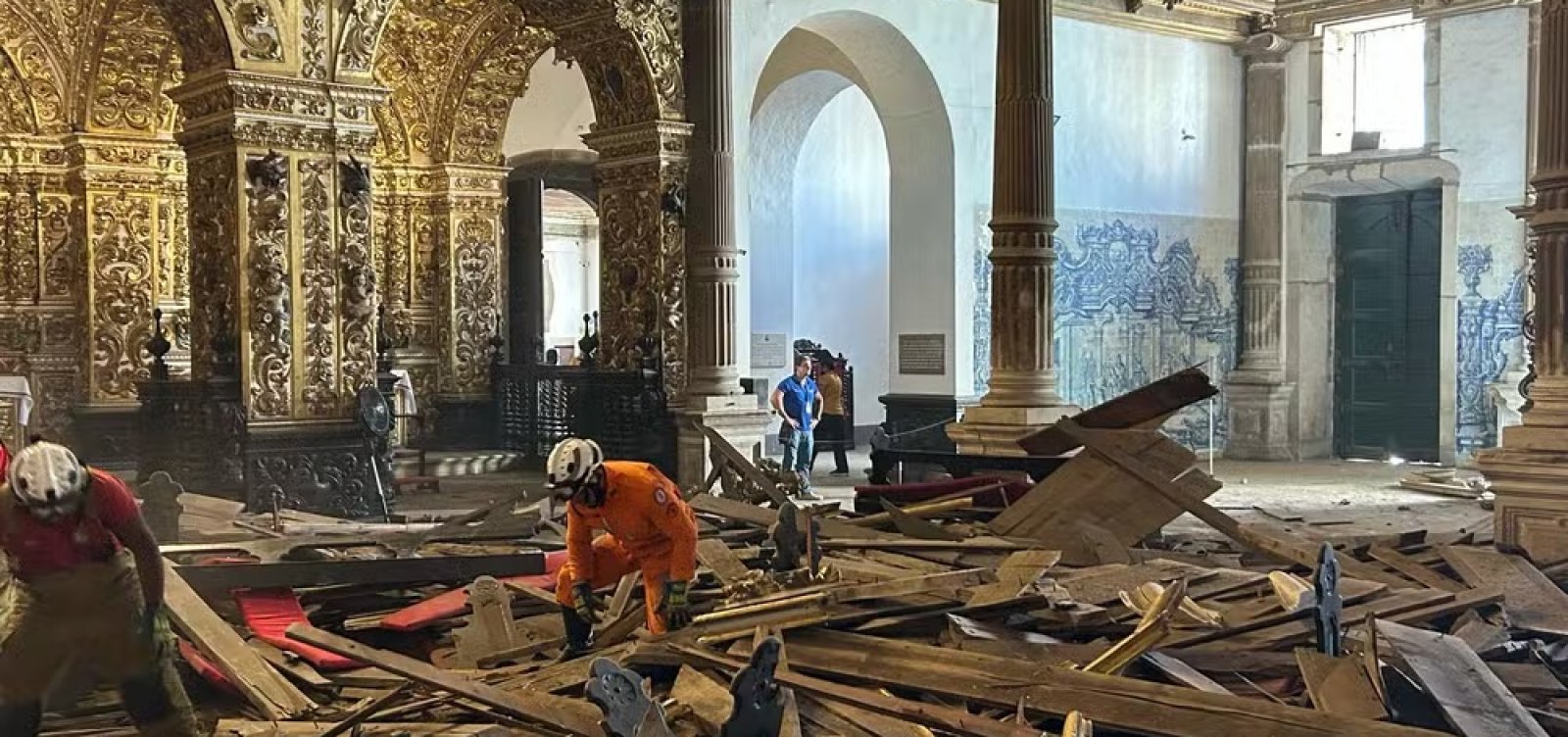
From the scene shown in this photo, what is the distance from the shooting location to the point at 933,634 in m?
6.14

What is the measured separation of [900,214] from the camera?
16734 millimetres

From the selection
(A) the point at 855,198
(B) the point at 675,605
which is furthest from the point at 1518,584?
(A) the point at 855,198

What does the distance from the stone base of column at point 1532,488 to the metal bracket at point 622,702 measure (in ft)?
19.3

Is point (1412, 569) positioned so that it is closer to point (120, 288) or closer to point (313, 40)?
point (313, 40)

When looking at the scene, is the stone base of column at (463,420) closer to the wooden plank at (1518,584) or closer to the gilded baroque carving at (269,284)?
the gilded baroque carving at (269,284)

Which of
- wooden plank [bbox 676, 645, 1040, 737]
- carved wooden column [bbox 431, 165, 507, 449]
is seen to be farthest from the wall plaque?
wooden plank [bbox 676, 645, 1040, 737]

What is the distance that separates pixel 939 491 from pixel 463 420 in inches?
352

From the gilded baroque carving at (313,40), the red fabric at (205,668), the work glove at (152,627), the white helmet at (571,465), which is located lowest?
the red fabric at (205,668)

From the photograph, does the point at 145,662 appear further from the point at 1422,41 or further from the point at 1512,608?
the point at 1422,41

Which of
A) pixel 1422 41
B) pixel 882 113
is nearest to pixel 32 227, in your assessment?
pixel 882 113

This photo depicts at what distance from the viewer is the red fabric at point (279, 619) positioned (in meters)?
6.12

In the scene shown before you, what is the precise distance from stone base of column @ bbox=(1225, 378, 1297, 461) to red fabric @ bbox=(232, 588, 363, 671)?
1511cm

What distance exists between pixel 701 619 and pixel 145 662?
2.11 metres

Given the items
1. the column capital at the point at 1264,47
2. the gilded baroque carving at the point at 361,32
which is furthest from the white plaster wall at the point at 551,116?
the column capital at the point at 1264,47
